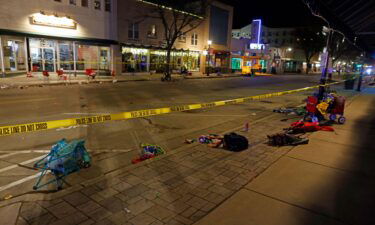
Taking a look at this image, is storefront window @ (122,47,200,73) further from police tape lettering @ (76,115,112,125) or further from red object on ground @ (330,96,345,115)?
police tape lettering @ (76,115,112,125)

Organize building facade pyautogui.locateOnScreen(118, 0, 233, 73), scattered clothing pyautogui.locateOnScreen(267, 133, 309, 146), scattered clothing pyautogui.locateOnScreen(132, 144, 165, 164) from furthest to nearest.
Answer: building facade pyautogui.locateOnScreen(118, 0, 233, 73) < scattered clothing pyautogui.locateOnScreen(267, 133, 309, 146) < scattered clothing pyautogui.locateOnScreen(132, 144, 165, 164)

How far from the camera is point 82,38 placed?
2666 centimetres

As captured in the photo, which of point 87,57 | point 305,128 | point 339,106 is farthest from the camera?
point 87,57

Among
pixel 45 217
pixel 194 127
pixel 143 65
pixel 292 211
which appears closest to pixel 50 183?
pixel 45 217

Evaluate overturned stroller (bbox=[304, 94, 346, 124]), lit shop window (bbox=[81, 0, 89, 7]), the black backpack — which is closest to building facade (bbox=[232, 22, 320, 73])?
lit shop window (bbox=[81, 0, 89, 7])

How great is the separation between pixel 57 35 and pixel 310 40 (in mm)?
65374

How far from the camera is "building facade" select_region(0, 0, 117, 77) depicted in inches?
899

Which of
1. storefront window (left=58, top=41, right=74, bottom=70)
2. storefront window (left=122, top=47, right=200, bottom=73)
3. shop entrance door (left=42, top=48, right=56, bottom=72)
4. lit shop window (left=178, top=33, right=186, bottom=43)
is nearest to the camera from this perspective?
shop entrance door (left=42, top=48, right=56, bottom=72)

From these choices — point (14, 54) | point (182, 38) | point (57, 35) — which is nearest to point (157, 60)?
point (182, 38)

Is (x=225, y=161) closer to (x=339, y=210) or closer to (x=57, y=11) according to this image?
(x=339, y=210)

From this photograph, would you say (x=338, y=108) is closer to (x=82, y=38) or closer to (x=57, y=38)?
(x=57, y=38)

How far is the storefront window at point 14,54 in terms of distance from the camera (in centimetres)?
2298

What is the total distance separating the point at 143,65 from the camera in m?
34.4

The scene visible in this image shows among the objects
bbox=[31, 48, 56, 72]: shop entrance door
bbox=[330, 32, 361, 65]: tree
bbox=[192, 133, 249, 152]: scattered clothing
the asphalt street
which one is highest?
bbox=[330, 32, 361, 65]: tree
